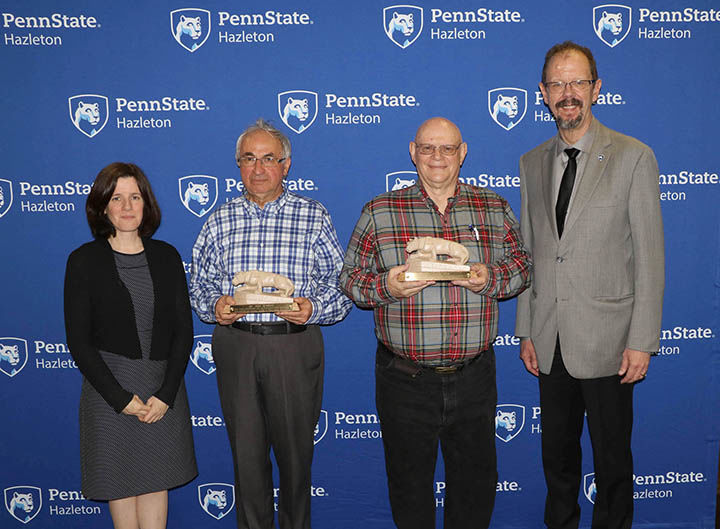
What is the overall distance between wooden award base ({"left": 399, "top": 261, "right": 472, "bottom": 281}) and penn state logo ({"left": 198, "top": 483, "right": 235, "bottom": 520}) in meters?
1.67

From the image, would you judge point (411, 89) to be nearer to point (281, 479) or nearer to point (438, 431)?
point (438, 431)

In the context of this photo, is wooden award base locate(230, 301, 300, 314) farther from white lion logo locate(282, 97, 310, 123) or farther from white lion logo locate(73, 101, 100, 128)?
white lion logo locate(73, 101, 100, 128)

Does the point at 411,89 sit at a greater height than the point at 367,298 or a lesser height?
greater

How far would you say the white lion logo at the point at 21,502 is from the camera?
2.90 metres

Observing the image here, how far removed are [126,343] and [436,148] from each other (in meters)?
1.39

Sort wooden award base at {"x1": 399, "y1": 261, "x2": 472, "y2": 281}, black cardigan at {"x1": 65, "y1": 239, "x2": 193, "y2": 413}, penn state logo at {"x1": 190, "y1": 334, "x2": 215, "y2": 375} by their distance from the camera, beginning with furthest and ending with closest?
penn state logo at {"x1": 190, "y1": 334, "x2": 215, "y2": 375}, black cardigan at {"x1": 65, "y1": 239, "x2": 193, "y2": 413}, wooden award base at {"x1": 399, "y1": 261, "x2": 472, "y2": 281}

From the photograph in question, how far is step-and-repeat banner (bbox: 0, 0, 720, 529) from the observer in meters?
2.66

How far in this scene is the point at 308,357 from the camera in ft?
7.55

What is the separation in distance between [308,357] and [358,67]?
1386 mm

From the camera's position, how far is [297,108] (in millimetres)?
2701

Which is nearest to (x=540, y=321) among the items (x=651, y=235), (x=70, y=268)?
(x=651, y=235)

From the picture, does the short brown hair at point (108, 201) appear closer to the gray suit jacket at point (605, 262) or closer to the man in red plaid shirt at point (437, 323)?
the man in red plaid shirt at point (437, 323)

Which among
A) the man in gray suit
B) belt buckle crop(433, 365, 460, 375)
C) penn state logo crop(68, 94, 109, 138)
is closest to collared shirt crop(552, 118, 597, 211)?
the man in gray suit

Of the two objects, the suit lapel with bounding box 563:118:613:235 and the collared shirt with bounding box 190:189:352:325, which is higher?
the suit lapel with bounding box 563:118:613:235
